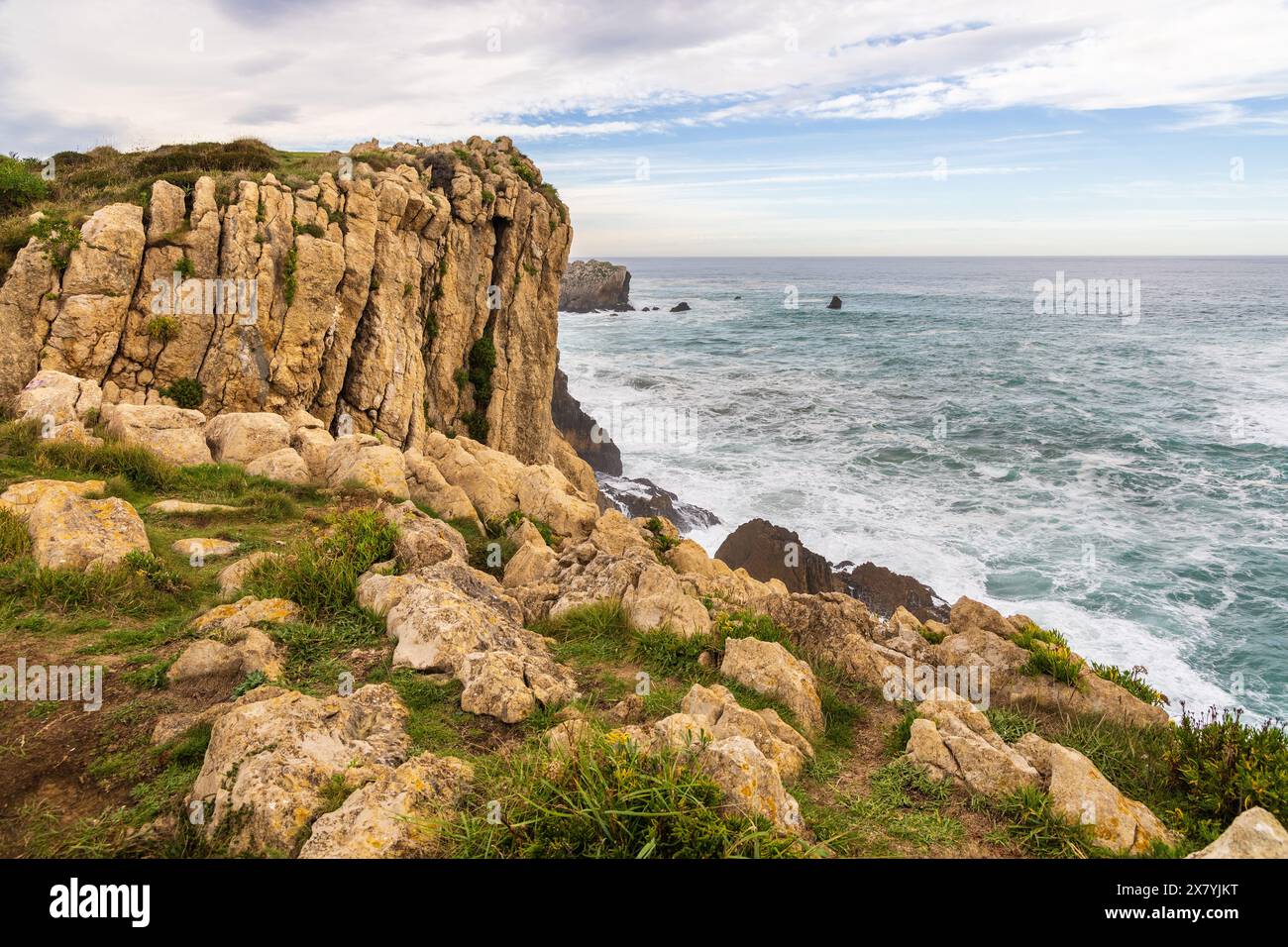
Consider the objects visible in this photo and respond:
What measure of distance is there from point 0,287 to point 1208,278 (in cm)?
23266

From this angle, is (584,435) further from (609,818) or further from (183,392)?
(609,818)

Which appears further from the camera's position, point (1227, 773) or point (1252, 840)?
point (1227, 773)

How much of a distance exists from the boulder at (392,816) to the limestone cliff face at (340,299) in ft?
51.5

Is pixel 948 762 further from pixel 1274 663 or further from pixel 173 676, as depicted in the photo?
pixel 1274 663

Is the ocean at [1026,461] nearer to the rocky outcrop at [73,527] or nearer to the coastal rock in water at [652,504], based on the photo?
the coastal rock in water at [652,504]

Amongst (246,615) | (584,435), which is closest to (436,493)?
(246,615)

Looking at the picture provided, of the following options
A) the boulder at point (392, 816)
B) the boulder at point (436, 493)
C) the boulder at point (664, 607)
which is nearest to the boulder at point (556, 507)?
the boulder at point (436, 493)

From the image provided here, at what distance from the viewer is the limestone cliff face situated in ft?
52.0

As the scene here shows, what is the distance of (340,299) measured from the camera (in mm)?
20188

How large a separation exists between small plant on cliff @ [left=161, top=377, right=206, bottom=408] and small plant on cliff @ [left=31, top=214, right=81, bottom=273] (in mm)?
3283

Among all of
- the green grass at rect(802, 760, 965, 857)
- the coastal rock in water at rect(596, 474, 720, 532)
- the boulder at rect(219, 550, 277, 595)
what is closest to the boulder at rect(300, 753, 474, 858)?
the green grass at rect(802, 760, 965, 857)

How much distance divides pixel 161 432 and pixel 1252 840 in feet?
53.4
